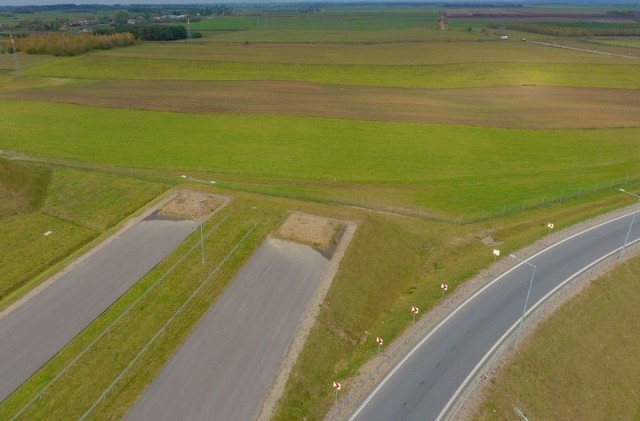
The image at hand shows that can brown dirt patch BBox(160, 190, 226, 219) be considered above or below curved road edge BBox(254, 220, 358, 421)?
above

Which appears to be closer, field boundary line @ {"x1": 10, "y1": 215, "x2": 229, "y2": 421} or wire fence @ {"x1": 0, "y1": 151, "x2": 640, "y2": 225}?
field boundary line @ {"x1": 10, "y1": 215, "x2": 229, "y2": 421}

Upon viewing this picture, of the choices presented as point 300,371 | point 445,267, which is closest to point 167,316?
point 300,371

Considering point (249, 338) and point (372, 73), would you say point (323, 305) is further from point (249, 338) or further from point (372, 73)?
point (372, 73)

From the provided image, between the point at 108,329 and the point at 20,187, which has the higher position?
the point at 20,187

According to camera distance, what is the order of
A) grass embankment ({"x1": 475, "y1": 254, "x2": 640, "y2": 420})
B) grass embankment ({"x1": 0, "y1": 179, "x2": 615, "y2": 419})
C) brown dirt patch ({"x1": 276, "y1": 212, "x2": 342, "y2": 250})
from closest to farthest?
grass embankment ({"x1": 0, "y1": 179, "x2": 615, "y2": 419}) → grass embankment ({"x1": 475, "y1": 254, "x2": 640, "y2": 420}) → brown dirt patch ({"x1": 276, "y1": 212, "x2": 342, "y2": 250})

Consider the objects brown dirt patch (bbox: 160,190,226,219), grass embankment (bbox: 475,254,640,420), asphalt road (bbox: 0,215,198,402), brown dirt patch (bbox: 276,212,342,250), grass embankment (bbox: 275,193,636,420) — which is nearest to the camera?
grass embankment (bbox: 475,254,640,420)

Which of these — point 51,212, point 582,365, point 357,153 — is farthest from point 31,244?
point 582,365

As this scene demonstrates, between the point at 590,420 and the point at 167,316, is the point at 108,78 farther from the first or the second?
the point at 590,420

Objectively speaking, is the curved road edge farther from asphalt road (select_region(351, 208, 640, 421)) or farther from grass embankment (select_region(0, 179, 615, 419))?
asphalt road (select_region(351, 208, 640, 421))

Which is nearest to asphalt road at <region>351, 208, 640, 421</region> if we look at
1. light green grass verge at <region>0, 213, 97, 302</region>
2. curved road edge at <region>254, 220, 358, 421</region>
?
curved road edge at <region>254, 220, 358, 421</region>
